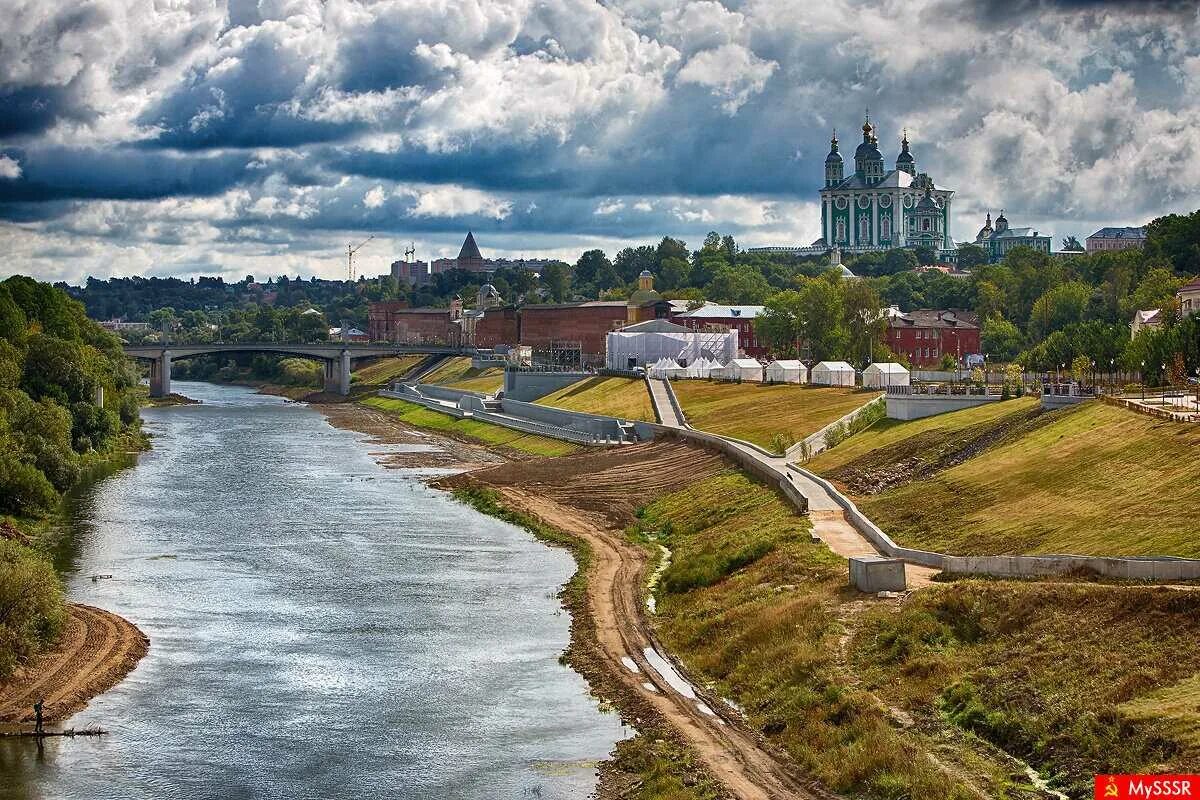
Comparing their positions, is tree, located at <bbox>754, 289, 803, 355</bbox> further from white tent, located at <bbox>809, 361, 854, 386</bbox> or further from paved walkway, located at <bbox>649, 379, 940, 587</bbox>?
paved walkway, located at <bbox>649, 379, 940, 587</bbox>

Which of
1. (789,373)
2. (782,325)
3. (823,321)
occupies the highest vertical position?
(823,321)

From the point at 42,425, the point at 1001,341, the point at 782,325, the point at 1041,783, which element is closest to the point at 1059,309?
the point at 1001,341

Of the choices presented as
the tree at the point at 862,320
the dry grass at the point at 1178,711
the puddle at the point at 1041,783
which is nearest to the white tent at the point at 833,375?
the tree at the point at 862,320

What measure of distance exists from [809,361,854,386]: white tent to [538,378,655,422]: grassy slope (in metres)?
12.1

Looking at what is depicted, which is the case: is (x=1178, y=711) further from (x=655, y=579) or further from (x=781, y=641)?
(x=655, y=579)

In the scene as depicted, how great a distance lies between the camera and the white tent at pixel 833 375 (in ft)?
392

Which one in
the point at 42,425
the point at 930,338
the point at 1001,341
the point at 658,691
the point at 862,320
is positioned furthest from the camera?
the point at 1001,341

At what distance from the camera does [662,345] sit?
160625 mm

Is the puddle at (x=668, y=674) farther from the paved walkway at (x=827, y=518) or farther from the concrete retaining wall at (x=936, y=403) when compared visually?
the concrete retaining wall at (x=936, y=403)

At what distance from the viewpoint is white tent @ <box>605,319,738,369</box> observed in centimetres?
16038

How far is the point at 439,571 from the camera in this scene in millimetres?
62219

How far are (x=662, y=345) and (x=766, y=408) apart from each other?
53006 millimetres

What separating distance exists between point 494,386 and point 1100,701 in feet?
499

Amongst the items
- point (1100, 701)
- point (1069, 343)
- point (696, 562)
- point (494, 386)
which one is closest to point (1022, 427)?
point (696, 562)
